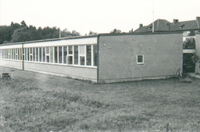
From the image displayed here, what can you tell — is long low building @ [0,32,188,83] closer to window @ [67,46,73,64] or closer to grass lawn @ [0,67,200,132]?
window @ [67,46,73,64]

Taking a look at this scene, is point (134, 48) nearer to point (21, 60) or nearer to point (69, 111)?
point (69, 111)

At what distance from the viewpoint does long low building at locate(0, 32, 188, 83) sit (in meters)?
15.7

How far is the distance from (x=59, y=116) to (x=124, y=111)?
2173 millimetres

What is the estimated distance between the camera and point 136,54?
17.0 meters

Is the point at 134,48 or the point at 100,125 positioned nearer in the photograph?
the point at 100,125

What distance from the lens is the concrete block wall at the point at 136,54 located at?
15719 mm

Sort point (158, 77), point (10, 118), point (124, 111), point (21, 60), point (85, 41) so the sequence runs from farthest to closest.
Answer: point (21, 60)
point (158, 77)
point (85, 41)
point (124, 111)
point (10, 118)

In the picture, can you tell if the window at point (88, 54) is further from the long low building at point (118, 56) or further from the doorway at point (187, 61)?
the doorway at point (187, 61)

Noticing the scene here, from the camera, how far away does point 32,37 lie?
8006 cm

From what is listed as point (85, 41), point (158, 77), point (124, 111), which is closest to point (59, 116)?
point (124, 111)

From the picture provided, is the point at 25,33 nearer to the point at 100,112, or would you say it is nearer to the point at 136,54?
the point at 136,54

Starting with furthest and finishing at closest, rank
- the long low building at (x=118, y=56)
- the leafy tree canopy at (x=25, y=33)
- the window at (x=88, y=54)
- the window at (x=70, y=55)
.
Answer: the leafy tree canopy at (x=25, y=33) → the window at (x=70, y=55) → the window at (x=88, y=54) → the long low building at (x=118, y=56)

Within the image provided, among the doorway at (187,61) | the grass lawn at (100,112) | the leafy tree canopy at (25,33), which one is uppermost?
the leafy tree canopy at (25,33)

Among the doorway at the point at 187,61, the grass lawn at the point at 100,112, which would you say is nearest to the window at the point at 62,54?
the grass lawn at the point at 100,112
